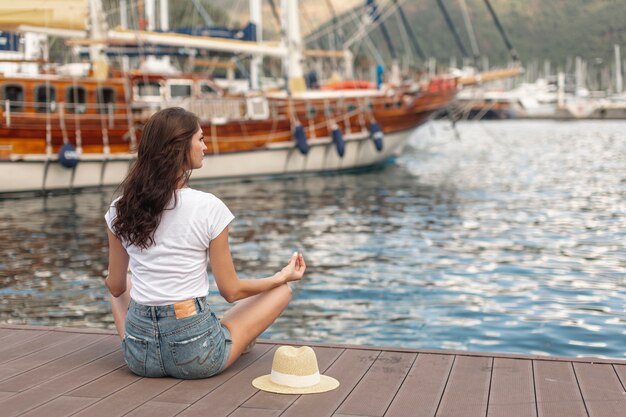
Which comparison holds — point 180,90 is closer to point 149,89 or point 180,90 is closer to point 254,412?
point 149,89

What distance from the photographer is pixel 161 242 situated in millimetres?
5816

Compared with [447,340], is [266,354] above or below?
above

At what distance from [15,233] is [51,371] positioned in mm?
13647

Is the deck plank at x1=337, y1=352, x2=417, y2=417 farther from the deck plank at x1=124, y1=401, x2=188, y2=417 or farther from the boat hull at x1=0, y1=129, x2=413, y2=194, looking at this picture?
the boat hull at x1=0, y1=129, x2=413, y2=194

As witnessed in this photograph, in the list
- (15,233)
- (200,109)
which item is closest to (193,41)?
(200,109)

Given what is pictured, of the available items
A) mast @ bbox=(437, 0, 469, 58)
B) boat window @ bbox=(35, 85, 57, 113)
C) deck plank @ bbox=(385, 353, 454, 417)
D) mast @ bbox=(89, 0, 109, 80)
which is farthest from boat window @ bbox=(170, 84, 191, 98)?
deck plank @ bbox=(385, 353, 454, 417)

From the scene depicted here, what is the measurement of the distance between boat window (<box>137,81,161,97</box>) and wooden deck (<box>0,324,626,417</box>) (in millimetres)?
23283

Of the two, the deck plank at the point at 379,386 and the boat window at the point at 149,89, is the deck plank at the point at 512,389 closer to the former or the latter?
the deck plank at the point at 379,386

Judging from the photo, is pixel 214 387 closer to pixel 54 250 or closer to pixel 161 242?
pixel 161 242

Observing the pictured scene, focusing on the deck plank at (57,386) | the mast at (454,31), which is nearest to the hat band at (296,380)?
the deck plank at (57,386)

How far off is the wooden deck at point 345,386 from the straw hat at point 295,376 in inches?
2.5

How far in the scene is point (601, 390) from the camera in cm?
584

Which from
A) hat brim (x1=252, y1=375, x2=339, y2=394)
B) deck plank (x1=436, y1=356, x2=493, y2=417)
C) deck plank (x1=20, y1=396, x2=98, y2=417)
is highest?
deck plank (x1=20, y1=396, x2=98, y2=417)

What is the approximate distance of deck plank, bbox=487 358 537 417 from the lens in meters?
5.47
